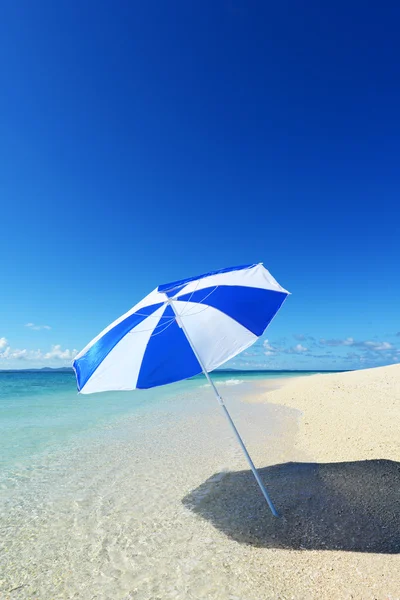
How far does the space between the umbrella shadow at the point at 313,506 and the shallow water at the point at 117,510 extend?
355 millimetres

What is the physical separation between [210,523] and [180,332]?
275 cm

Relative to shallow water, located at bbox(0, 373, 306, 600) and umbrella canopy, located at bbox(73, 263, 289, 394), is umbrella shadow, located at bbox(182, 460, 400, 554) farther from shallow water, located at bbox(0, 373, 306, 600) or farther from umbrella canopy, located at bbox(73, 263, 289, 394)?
umbrella canopy, located at bbox(73, 263, 289, 394)

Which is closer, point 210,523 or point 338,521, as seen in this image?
point 338,521

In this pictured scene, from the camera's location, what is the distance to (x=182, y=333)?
4.88 metres

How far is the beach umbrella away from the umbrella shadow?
1.47 ft

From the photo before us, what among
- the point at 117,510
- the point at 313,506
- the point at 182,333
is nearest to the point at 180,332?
the point at 182,333

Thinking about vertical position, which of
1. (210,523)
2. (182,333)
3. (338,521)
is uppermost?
(182,333)

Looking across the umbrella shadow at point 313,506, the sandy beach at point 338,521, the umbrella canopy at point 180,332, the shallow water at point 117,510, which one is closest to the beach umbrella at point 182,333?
the umbrella canopy at point 180,332

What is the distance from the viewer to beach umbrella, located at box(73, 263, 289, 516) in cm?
462

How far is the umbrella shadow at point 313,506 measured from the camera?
4.16 meters

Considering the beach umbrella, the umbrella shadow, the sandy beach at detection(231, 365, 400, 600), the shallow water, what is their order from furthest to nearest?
the beach umbrella < the umbrella shadow < the shallow water < the sandy beach at detection(231, 365, 400, 600)

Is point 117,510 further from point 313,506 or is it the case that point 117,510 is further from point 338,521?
point 338,521

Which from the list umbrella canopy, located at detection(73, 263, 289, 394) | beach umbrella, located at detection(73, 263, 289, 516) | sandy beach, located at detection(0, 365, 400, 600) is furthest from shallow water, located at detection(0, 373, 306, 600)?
umbrella canopy, located at detection(73, 263, 289, 394)

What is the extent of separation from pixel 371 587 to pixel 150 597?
84.3 inches
